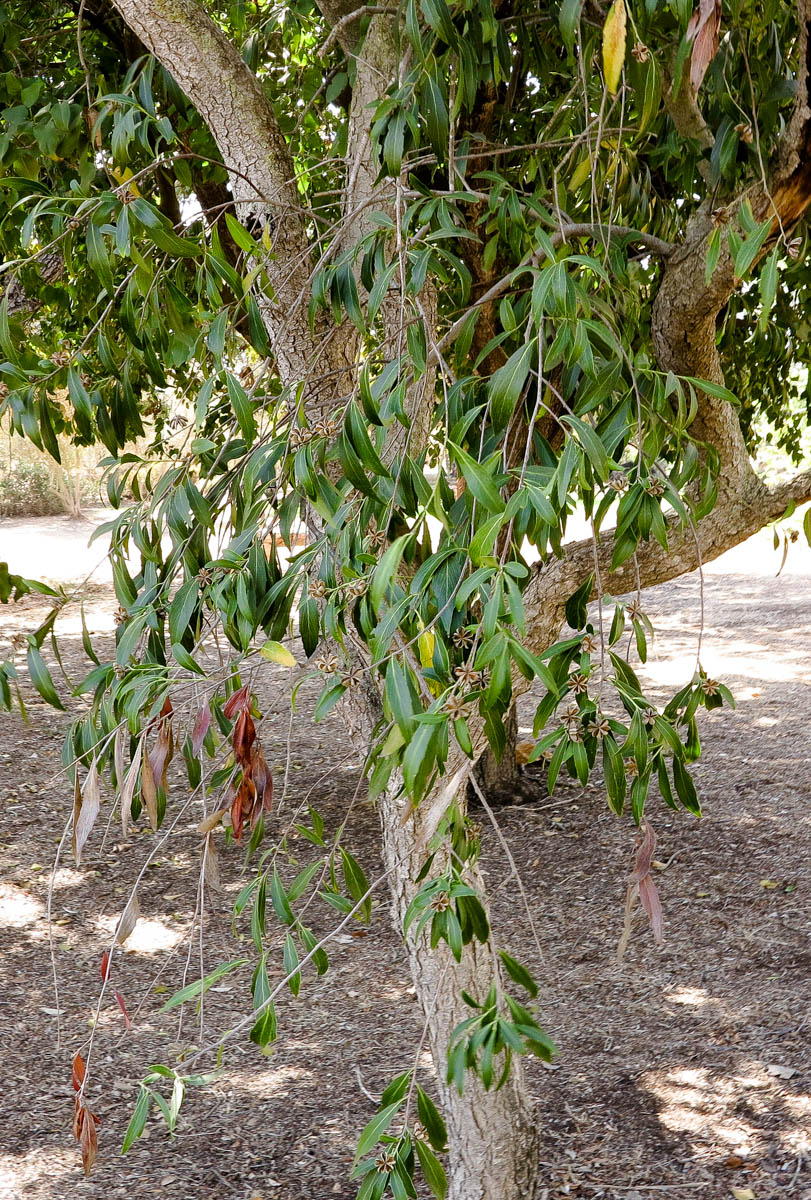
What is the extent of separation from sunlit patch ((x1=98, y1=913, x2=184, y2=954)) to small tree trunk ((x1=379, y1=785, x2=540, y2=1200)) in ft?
6.04

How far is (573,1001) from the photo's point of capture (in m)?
3.56

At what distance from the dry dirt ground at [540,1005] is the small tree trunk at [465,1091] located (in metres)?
0.21

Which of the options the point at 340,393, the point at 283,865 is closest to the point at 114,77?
the point at 340,393

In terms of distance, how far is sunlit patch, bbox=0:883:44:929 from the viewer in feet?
13.7

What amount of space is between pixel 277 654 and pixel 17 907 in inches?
137

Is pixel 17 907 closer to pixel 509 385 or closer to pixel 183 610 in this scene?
pixel 183 610

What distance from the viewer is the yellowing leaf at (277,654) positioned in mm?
1360

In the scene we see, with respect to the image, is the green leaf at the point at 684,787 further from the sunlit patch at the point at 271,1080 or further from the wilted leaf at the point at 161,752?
the sunlit patch at the point at 271,1080

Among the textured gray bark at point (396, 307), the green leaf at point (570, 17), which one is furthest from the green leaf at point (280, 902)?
the green leaf at point (570, 17)

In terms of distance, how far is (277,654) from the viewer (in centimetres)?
138

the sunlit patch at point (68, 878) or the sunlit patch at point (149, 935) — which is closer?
the sunlit patch at point (149, 935)

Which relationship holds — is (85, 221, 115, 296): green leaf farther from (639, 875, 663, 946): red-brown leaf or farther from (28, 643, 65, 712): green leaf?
(639, 875, 663, 946): red-brown leaf

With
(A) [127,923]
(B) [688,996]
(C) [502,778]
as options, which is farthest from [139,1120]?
(C) [502,778]

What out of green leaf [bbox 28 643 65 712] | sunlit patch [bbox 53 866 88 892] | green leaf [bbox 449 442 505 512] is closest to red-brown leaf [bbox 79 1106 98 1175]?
green leaf [bbox 28 643 65 712]
